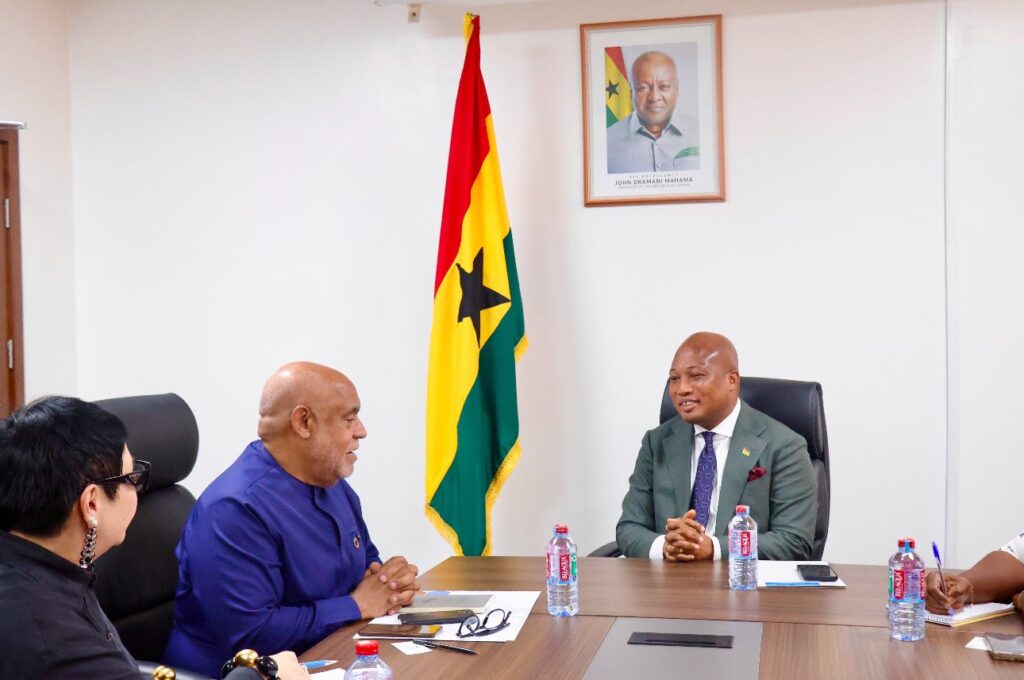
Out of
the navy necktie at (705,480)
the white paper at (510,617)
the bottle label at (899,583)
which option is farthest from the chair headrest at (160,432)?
the bottle label at (899,583)

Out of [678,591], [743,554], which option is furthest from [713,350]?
[678,591]

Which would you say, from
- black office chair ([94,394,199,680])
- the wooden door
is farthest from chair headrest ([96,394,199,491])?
the wooden door

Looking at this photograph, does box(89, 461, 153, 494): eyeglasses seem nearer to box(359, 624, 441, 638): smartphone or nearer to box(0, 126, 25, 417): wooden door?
box(359, 624, 441, 638): smartphone

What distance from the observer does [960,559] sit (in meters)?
4.11

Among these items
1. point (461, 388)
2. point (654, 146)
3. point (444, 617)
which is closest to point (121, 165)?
point (461, 388)

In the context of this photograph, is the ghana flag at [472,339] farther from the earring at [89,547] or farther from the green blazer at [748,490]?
the earring at [89,547]

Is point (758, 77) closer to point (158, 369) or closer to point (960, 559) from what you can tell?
point (960, 559)

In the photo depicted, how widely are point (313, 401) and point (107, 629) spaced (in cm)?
91

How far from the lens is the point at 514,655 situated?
211cm

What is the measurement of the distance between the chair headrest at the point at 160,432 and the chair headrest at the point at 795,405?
5.22 feet

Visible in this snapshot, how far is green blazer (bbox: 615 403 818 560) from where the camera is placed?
3172 millimetres

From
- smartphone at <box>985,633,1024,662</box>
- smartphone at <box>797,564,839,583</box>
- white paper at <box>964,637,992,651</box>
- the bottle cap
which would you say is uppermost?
the bottle cap

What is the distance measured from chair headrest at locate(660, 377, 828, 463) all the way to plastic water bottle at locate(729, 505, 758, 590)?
77 cm

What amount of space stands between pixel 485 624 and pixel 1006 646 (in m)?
1.02
